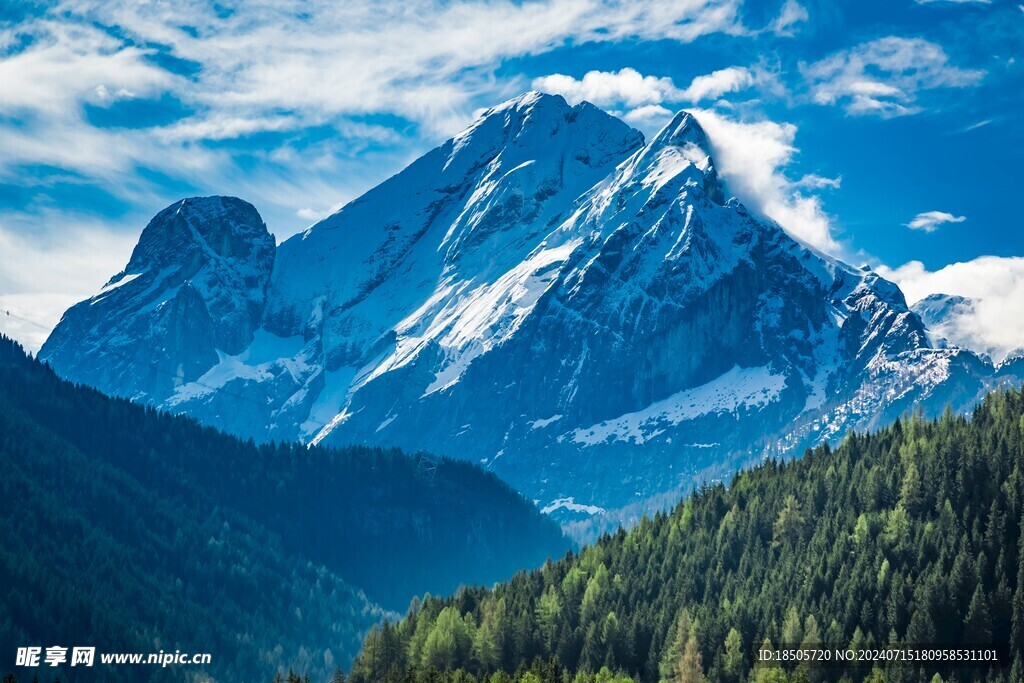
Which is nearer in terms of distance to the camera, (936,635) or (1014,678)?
(1014,678)

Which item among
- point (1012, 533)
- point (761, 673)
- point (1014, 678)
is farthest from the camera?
point (1012, 533)

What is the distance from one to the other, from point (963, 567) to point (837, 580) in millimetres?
16588

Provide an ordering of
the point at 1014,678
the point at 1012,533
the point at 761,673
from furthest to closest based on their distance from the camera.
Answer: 1. the point at 1012,533
2. the point at 761,673
3. the point at 1014,678

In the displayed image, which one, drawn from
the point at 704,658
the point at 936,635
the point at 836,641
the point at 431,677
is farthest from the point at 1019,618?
the point at 431,677

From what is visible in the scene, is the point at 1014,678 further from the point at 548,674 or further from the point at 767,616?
the point at 548,674

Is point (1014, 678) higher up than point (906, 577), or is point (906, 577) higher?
point (906, 577)

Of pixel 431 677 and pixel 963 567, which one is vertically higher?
pixel 963 567

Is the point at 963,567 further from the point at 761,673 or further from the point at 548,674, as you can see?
the point at 548,674

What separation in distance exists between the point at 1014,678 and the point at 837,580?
31.1 metres

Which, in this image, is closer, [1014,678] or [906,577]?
[1014,678]

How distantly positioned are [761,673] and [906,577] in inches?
998

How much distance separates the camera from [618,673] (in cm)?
19962

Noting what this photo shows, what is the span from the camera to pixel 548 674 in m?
198

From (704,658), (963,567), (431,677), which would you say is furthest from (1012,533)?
(431,677)
